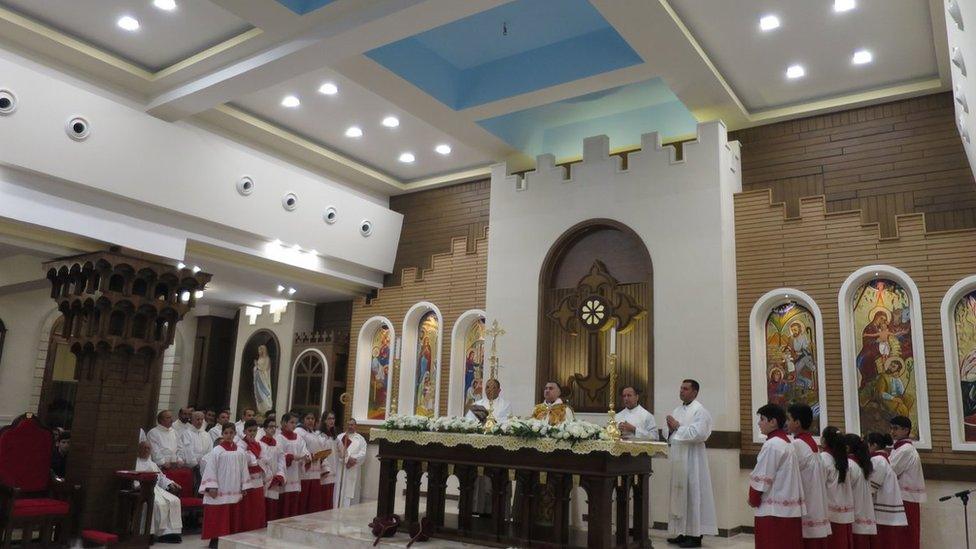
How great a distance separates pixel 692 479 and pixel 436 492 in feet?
8.98

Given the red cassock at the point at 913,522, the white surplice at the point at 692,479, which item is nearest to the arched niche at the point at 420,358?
the white surplice at the point at 692,479

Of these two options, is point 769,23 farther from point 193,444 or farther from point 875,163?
point 193,444

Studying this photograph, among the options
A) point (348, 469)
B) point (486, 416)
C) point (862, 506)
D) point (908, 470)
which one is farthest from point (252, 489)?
point (908, 470)

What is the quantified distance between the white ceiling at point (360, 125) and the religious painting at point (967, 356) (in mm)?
6688

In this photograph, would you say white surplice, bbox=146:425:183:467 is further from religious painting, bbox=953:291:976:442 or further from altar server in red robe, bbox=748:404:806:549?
religious painting, bbox=953:291:976:442

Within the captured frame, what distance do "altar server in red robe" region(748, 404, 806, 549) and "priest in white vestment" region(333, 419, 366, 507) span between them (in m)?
6.50

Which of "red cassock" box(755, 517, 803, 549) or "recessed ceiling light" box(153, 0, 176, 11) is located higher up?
"recessed ceiling light" box(153, 0, 176, 11)

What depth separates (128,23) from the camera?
8.23m

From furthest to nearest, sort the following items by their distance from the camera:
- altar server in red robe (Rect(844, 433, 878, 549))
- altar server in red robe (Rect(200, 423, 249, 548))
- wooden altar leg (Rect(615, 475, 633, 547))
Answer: altar server in red robe (Rect(200, 423, 249, 548)), wooden altar leg (Rect(615, 475, 633, 547)), altar server in red robe (Rect(844, 433, 878, 549))

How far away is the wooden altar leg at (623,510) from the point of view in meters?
6.60

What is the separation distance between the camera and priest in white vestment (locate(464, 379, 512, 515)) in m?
7.61

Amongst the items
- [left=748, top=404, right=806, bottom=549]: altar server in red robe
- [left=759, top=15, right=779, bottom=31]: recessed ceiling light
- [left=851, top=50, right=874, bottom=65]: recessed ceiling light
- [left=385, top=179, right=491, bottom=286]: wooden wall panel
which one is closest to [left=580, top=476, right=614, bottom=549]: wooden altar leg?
[left=748, top=404, right=806, bottom=549]: altar server in red robe

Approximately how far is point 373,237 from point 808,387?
7443mm

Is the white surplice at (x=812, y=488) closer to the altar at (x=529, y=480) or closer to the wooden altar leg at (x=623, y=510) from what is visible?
the altar at (x=529, y=480)
